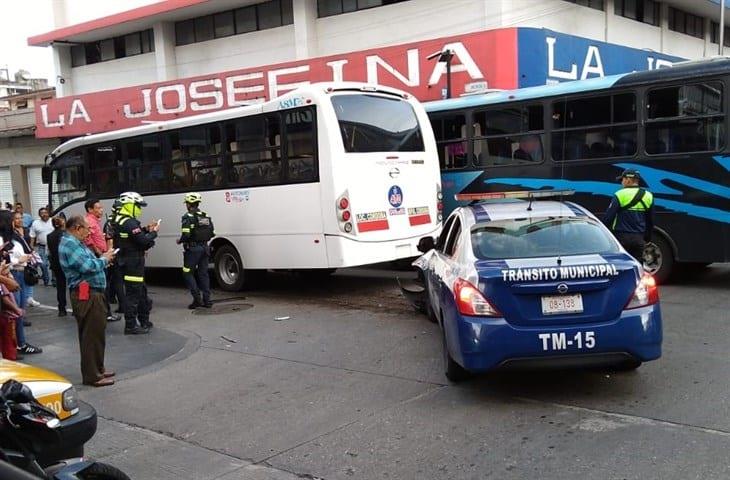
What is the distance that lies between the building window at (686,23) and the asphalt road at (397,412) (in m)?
26.1

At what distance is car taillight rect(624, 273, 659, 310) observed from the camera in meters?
5.26

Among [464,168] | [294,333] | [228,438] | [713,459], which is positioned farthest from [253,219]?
[713,459]

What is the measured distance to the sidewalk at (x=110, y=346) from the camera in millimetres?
7609

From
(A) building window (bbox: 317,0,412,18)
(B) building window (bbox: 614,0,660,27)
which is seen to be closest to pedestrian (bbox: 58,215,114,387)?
(A) building window (bbox: 317,0,412,18)

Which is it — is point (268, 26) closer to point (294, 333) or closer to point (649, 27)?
point (649, 27)

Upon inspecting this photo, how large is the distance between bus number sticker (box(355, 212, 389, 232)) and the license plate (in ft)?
16.7

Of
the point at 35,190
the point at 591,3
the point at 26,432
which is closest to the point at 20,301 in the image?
the point at 26,432

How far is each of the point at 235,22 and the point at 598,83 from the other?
65.1 ft

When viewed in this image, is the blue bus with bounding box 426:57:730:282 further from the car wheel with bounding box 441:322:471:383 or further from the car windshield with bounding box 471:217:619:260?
the car wheel with bounding box 441:322:471:383

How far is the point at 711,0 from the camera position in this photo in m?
29.1

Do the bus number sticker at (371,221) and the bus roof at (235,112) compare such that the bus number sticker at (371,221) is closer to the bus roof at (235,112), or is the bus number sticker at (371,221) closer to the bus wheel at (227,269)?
the bus roof at (235,112)

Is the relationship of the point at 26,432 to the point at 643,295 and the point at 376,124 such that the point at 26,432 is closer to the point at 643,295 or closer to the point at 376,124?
the point at 643,295

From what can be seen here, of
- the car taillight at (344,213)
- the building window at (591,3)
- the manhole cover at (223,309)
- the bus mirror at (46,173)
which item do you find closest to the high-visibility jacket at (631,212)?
the car taillight at (344,213)

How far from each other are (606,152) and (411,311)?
4.14 metres
